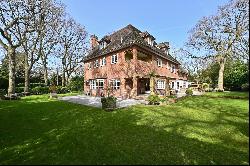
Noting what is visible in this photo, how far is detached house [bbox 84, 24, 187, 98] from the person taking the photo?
26312 mm

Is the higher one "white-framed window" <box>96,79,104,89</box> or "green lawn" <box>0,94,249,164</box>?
"white-framed window" <box>96,79,104,89</box>

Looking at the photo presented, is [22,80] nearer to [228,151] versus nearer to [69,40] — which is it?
[69,40]

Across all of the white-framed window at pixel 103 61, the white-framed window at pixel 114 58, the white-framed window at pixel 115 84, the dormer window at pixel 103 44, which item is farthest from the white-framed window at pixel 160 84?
the dormer window at pixel 103 44

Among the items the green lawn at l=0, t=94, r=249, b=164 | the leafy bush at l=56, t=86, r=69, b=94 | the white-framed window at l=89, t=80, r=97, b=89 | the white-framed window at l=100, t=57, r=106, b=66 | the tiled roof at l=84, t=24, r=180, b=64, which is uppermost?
the tiled roof at l=84, t=24, r=180, b=64

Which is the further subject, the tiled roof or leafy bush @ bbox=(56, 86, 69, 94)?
leafy bush @ bbox=(56, 86, 69, 94)

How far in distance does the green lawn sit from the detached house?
1112 centimetres

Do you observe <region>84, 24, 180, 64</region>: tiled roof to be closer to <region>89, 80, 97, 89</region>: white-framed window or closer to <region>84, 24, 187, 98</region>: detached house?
<region>84, 24, 187, 98</region>: detached house

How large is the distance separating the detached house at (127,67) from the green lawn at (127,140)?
11119mm

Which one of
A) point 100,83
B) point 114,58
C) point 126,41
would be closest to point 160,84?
point 114,58

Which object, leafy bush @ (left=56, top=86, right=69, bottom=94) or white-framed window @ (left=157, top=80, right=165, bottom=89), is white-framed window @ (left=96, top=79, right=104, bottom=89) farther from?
leafy bush @ (left=56, top=86, right=69, bottom=94)

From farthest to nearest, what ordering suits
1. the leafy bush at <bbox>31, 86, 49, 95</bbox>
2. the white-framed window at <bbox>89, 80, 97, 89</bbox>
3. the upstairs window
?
the leafy bush at <bbox>31, 86, 49, 95</bbox> < the white-framed window at <bbox>89, 80, 97, 89</bbox> < the upstairs window

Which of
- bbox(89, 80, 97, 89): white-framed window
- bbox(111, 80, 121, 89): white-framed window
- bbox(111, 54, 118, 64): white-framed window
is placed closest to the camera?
bbox(111, 80, 121, 89): white-framed window

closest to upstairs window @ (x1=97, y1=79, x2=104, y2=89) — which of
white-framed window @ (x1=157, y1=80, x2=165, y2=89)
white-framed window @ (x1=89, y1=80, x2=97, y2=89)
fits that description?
white-framed window @ (x1=89, y1=80, x2=97, y2=89)

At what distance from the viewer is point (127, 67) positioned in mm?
26797
